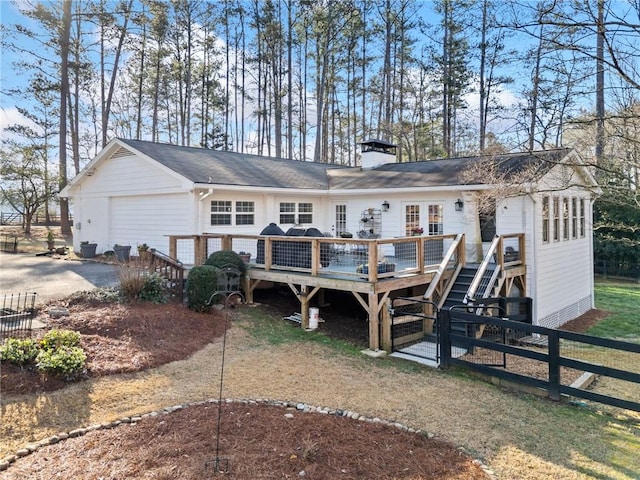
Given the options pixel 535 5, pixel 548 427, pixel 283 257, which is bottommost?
pixel 548 427

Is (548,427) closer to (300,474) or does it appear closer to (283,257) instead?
(300,474)

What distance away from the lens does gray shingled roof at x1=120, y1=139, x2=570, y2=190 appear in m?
12.3

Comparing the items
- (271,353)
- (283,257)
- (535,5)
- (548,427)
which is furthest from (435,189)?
Answer: (548,427)

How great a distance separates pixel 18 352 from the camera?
5551mm

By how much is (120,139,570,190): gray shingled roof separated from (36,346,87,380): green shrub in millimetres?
6745

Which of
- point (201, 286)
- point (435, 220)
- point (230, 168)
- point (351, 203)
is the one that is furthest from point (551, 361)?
point (230, 168)

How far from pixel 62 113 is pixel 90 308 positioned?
1899 centimetres

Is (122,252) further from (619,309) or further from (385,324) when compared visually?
(619,309)

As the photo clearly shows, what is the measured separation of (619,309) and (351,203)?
9954 millimetres

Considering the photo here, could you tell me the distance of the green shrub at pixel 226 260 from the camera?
982 centimetres

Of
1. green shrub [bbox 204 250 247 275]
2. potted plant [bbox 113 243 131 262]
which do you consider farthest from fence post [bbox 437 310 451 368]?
potted plant [bbox 113 243 131 262]

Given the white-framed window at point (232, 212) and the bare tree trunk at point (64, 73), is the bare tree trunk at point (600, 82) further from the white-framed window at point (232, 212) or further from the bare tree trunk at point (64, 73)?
the bare tree trunk at point (64, 73)

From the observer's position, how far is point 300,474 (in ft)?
11.7

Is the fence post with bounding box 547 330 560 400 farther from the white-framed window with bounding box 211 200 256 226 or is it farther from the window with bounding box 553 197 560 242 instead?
the white-framed window with bounding box 211 200 256 226
